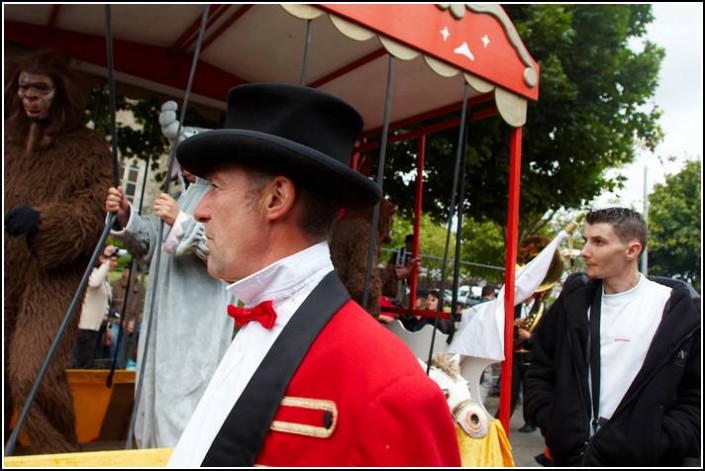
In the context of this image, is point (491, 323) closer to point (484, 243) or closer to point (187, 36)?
point (187, 36)

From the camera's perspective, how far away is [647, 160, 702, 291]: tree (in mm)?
17203

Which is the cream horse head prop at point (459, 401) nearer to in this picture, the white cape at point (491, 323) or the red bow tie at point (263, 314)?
the white cape at point (491, 323)

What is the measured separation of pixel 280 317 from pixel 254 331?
81mm

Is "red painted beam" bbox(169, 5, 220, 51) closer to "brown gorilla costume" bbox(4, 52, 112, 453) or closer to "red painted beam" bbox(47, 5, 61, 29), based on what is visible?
"red painted beam" bbox(47, 5, 61, 29)

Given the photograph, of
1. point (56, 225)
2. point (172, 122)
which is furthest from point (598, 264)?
point (56, 225)

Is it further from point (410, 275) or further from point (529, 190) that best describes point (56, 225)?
point (529, 190)

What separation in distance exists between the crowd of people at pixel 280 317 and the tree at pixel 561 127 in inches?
127

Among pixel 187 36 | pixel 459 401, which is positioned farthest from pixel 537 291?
pixel 187 36

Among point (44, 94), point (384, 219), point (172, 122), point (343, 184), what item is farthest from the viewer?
point (384, 219)

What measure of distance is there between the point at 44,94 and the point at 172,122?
642 mm

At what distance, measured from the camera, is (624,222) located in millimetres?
2605

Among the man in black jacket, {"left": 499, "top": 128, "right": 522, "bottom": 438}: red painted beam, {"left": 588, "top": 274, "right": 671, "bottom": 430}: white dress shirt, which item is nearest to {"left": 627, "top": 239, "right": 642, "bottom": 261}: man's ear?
the man in black jacket

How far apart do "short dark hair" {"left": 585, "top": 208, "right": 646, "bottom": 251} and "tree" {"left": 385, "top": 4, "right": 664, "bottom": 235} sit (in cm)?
412

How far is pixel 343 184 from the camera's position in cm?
119
